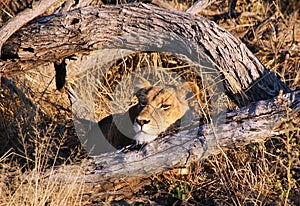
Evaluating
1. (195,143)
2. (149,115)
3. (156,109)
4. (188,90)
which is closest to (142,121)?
(149,115)

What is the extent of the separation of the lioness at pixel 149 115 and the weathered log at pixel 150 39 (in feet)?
1.15

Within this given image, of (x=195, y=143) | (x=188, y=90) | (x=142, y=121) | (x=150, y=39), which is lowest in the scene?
(x=195, y=143)

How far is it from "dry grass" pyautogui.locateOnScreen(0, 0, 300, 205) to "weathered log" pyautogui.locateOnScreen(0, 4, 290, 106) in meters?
0.36

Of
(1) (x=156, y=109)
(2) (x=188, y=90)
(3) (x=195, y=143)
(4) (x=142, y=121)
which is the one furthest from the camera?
(2) (x=188, y=90)

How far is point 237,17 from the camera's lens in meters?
6.77

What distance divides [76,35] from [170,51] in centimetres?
81

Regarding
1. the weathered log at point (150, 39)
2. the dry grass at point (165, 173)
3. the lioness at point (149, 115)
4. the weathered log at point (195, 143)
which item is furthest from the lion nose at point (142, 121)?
the weathered log at point (150, 39)

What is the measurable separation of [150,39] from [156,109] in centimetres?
60

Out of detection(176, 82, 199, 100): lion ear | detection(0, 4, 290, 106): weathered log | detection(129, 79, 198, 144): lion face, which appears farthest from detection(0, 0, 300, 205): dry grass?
detection(176, 82, 199, 100): lion ear

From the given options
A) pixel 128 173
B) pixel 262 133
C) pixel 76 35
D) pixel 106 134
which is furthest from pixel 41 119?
pixel 262 133

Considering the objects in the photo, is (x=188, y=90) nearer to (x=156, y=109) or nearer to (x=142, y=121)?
(x=156, y=109)

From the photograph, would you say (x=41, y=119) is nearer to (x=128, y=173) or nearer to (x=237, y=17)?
(x=128, y=173)

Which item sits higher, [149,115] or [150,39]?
[150,39]

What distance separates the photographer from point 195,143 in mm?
4207
